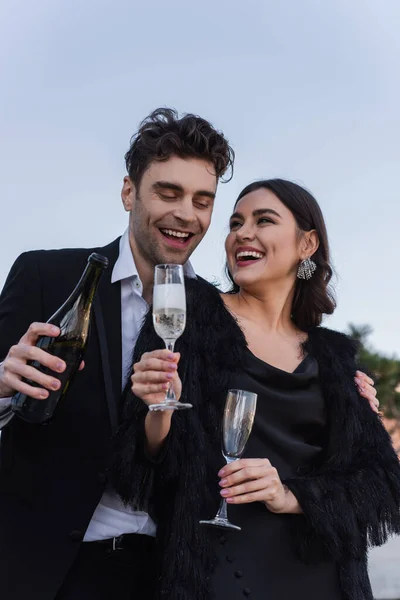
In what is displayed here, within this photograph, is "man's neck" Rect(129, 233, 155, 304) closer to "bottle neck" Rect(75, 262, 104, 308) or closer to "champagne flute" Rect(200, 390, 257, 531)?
"bottle neck" Rect(75, 262, 104, 308)

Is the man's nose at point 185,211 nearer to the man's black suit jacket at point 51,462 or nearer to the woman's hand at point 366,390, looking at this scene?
the man's black suit jacket at point 51,462

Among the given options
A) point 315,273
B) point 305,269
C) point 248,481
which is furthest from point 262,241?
point 248,481

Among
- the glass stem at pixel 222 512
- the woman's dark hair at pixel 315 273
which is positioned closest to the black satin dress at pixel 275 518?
the glass stem at pixel 222 512

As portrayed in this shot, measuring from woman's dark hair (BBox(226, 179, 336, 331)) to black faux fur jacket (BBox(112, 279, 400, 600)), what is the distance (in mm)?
262

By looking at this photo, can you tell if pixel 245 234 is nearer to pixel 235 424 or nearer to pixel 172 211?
pixel 172 211

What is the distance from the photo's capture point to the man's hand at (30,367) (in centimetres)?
288

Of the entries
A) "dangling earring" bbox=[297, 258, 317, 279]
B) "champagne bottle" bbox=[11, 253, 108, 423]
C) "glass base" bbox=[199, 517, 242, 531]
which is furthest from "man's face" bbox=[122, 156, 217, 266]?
"glass base" bbox=[199, 517, 242, 531]

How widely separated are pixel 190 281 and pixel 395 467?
1.21m

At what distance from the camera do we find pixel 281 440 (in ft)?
11.9

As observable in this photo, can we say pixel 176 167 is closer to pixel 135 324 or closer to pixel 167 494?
pixel 135 324

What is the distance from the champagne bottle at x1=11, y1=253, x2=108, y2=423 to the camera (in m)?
3.16

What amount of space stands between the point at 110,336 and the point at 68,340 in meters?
0.27

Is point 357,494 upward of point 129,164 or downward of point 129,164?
downward

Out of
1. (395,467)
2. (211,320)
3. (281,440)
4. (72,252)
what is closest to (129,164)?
(72,252)
